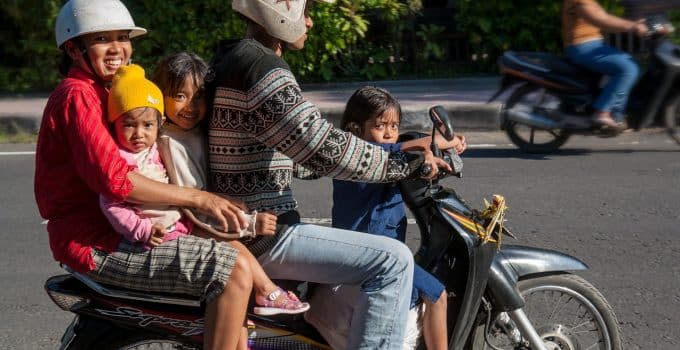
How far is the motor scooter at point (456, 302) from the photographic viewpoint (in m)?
3.14

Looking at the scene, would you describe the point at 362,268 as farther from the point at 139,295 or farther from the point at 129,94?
the point at 129,94

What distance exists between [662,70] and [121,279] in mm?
6762

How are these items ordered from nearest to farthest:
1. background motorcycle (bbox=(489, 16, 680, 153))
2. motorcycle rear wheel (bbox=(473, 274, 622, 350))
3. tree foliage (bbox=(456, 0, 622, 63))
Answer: motorcycle rear wheel (bbox=(473, 274, 622, 350)), background motorcycle (bbox=(489, 16, 680, 153)), tree foliage (bbox=(456, 0, 622, 63))

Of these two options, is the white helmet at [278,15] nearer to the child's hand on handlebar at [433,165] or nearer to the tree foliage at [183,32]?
the child's hand on handlebar at [433,165]

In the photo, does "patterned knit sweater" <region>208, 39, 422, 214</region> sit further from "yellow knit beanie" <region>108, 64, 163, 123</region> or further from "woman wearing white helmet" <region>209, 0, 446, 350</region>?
"yellow knit beanie" <region>108, 64, 163, 123</region>

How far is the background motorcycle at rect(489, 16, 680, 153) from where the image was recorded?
8762 mm

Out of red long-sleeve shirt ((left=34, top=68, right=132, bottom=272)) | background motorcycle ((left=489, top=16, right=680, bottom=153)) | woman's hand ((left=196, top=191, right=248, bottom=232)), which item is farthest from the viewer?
background motorcycle ((left=489, top=16, right=680, bottom=153))

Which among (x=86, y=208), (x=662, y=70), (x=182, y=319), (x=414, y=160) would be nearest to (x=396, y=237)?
(x=414, y=160)

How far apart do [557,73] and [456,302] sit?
227 inches

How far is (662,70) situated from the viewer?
8.71 meters

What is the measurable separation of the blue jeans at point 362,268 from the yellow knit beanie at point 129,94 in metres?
0.59

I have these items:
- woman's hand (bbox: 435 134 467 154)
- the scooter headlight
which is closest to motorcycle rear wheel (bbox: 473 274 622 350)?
woman's hand (bbox: 435 134 467 154)

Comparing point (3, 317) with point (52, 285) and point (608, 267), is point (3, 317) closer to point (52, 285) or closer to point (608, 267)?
point (52, 285)

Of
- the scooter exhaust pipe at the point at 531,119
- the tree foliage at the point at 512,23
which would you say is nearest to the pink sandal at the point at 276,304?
Result: the scooter exhaust pipe at the point at 531,119
